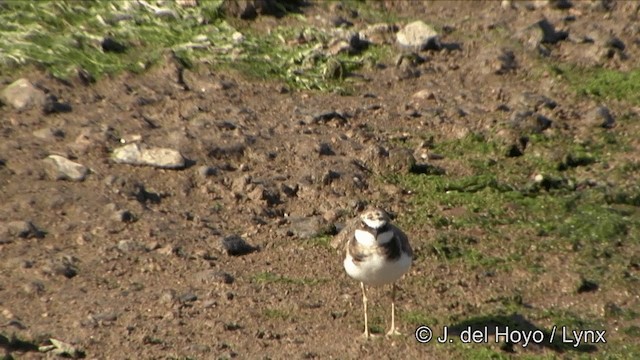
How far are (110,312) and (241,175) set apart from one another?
2.52m

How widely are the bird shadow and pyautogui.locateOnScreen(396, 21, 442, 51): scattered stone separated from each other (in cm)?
524

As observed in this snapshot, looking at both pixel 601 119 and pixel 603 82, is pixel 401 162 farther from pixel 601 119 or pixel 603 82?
pixel 603 82

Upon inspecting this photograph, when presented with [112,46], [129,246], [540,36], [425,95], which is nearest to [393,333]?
[129,246]

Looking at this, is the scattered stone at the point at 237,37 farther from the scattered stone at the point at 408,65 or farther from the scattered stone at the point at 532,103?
the scattered stone at the point at 532,103

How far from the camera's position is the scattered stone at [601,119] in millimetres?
12211

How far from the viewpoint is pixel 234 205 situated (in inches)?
405

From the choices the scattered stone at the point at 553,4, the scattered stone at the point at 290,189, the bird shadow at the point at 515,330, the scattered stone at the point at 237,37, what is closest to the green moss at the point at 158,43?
the scattered stone at the point at 237,37

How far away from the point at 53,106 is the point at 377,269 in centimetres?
393

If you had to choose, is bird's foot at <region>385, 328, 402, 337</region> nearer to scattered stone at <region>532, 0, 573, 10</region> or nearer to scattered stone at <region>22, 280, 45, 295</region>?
scattered stone at <region>22, 280, 45, 295</region>

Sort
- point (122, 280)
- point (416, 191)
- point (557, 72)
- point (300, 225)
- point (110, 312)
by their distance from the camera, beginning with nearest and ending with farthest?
point (110, 312) < point (122, 280) < point (300, 225) < point (416, 191) < point (557, 72)

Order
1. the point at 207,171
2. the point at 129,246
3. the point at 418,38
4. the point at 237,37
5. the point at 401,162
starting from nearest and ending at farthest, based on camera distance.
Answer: the point at 129,246
the point at 207,171
the point at 401,162
the point at 237,37
the point at 418,38

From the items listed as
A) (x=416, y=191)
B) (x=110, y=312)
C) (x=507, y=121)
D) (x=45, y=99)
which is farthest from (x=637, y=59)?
(x=110, y=312)

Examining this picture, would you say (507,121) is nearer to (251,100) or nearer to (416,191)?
(416,191)

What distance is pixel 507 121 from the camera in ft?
39.4
